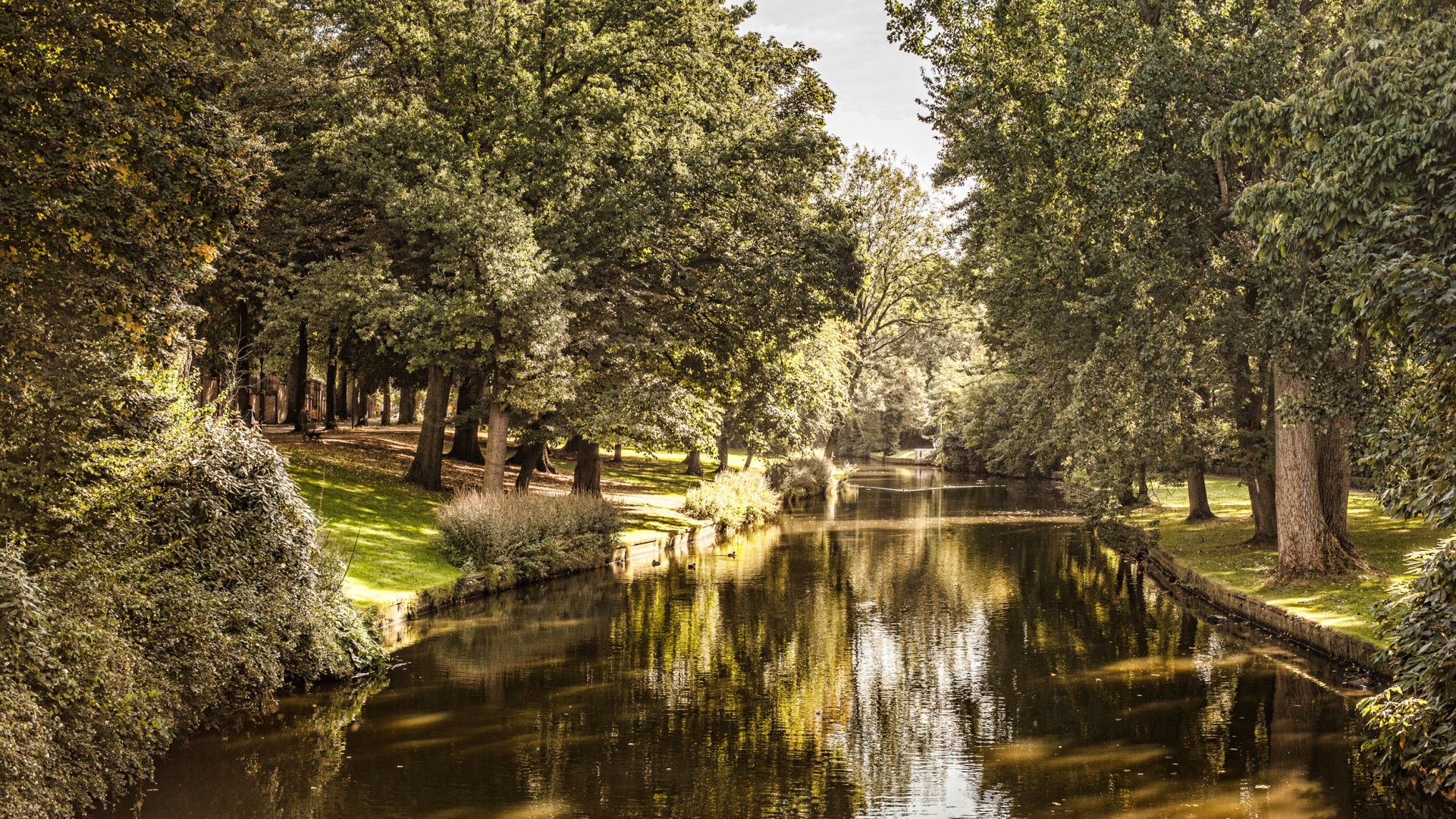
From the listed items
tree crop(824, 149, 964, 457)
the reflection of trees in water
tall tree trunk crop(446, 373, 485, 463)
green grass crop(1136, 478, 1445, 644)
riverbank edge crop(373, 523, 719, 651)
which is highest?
tree crop(824, 149, 964, 457)

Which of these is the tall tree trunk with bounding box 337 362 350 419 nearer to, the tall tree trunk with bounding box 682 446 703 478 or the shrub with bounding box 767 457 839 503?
the tall tree trunk with bounding box 682 446 703 478

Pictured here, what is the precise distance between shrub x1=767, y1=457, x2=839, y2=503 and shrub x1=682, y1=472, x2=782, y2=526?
464 centimetres

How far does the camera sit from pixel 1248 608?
17859 millimetres

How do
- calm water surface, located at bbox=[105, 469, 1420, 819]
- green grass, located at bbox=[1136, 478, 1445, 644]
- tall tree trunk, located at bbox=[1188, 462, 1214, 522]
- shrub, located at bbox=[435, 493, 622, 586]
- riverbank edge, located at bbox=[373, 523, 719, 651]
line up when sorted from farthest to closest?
1. tall tree trunk, located at bbox=[1188, 462, 1214, 522]
2. shrub, located at bbox=[435, 493, 622, 586]
3. riverbank edge, located at bbox=[373, 523, 719, 651]
4. green grass, located at bbox=[1136, 478, 1445, 644]
5. calm water surface, located at bbox=[105, 469, 1420, 819]

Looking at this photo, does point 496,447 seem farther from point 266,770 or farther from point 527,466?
point 266,770

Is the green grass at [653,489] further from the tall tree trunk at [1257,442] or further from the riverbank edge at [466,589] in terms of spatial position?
the tall tree trunk at [1257,442]

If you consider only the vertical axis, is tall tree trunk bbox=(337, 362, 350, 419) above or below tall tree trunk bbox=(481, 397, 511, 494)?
above

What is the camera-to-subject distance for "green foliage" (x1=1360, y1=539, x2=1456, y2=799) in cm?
892

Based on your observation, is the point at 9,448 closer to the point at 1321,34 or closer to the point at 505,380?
the point at 505,380

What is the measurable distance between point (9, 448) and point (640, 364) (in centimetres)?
1861

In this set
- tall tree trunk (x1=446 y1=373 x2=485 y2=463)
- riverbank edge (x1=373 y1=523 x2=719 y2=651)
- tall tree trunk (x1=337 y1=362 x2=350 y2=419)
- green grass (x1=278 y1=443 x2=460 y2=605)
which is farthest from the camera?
tall tree trunk (x1=337 y1=362 x2=350 y2=419)

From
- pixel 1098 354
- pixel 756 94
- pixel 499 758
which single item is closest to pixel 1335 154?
pixel 1098 354

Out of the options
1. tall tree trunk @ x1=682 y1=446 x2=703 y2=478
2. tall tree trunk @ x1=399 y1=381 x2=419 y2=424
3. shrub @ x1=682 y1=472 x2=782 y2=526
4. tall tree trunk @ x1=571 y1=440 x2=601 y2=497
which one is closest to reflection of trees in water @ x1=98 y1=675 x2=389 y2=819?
tall tree trunk @ x1=571 y1=440 x2=601 y2=497

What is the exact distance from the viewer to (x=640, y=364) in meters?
27.0
